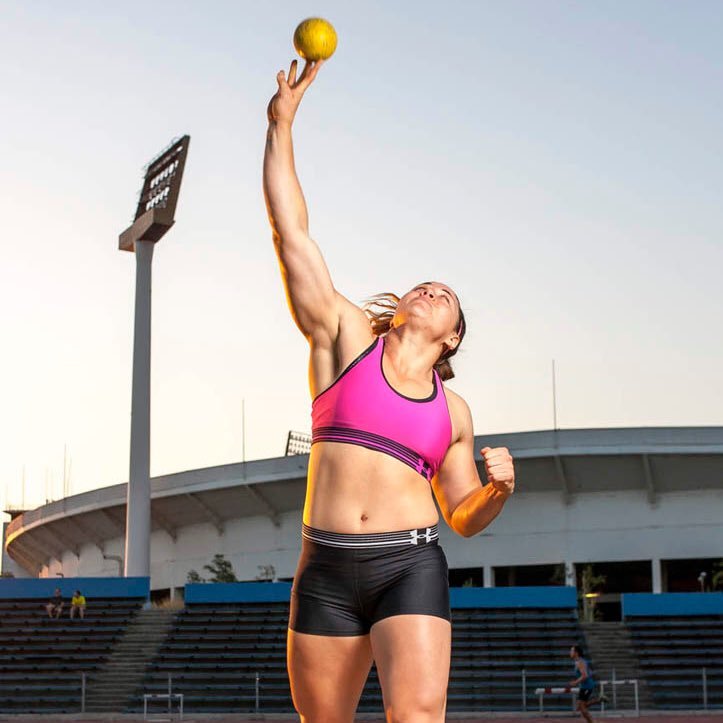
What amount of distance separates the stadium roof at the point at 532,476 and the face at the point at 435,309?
36808 mm

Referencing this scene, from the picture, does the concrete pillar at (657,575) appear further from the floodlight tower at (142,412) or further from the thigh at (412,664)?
the thigh at (412,664)

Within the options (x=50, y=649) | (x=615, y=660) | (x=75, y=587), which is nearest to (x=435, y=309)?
(x=615, y=660)

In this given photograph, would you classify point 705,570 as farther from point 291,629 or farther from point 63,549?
point 291,629

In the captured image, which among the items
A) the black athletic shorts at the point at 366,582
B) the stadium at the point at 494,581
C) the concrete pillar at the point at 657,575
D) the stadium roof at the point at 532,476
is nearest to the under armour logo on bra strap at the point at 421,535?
the black athletic shorts at the point at 366,582

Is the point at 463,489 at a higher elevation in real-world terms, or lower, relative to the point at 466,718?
higher

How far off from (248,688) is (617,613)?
21.3 meters

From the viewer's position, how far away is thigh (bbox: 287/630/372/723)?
16.1 ft

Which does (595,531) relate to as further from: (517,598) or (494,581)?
(517,598)

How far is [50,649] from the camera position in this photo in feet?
102

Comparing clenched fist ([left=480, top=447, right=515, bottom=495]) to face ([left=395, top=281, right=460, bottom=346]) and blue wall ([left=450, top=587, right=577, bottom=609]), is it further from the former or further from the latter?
blue wall ([left=450, top=587, right=577, bottom=609])

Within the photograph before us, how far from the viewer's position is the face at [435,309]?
5.31 m

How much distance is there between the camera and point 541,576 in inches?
1781

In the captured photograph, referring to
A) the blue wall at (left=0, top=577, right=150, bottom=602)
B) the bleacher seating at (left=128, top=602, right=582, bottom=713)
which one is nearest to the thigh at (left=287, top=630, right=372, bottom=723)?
the bleacher seating at (left=128, top=602, right=582, bottom=713)

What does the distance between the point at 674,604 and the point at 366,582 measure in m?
30.1
